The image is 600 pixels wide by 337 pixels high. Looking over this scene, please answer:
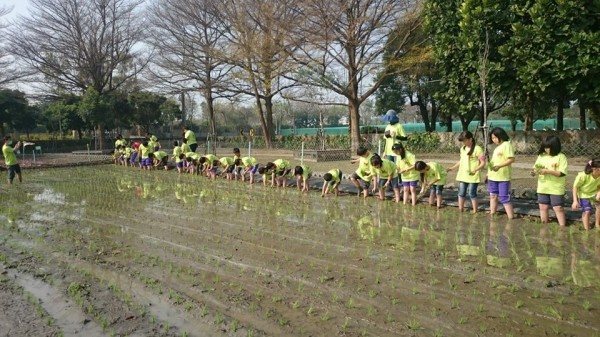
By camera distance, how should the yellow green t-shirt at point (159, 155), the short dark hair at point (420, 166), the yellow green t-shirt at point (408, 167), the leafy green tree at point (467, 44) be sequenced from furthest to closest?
the yellow green t-shirt at point (159, 155) < the leafy green tree at point (467, 44) < the yellow green t-shirt at point (408, 167) < the short dark hair at point (420, 166)

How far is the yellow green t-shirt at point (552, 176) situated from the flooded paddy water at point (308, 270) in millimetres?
542

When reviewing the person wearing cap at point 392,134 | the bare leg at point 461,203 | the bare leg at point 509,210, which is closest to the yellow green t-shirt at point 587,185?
the bare leg at point 509,210

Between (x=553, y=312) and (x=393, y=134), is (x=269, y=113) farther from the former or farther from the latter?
(x=553, y=312)

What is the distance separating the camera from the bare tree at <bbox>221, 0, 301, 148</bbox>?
21.9 metres

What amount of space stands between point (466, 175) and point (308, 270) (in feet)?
13.5

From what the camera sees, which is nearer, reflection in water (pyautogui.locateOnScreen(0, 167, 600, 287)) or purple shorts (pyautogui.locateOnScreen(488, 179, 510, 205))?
reflection in water (pyautogui.locateOnScreen(0, 167, 600, 287))

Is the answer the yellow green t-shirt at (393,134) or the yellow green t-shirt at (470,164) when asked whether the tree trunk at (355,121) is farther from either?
the yellow green t-shirt at (470,164)

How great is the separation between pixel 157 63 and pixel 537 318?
3220 cm

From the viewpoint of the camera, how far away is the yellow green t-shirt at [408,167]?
29.1 feet

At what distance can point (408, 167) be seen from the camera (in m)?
8.85

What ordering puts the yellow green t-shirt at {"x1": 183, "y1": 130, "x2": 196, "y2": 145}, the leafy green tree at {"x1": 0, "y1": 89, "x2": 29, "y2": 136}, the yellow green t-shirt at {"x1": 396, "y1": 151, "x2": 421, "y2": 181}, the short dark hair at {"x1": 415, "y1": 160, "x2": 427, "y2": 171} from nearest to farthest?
1. the short dark hair at {"x1": 415, "y1": 160, "x2": 427, "y2": 171}
2. the yellow green t-shirt at {"x1": 396, "y1": 151, "x2": 421, "y2": 181}
3. the yellow green t-shirt at {"x1": 183, "y1": 130, "x2": 196, "y2": 145}
4. the leafy green tree at {"x1": 0, "y1": 89, "x2": 29, "y2": 136}

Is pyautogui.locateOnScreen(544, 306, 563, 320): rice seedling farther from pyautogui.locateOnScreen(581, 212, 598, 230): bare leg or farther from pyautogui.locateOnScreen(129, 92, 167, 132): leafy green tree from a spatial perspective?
pyautogui.locateOnScreen(129, 92, 167, 132): leafy green tree

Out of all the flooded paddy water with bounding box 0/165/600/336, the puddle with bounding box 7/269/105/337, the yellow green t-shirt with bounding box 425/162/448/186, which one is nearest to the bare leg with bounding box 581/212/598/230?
the flooded paddy water with bounding box 0/165/600/336

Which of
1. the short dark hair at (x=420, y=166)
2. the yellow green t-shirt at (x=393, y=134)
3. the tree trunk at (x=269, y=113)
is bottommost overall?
the short dark hair at (x=420, y=166)
